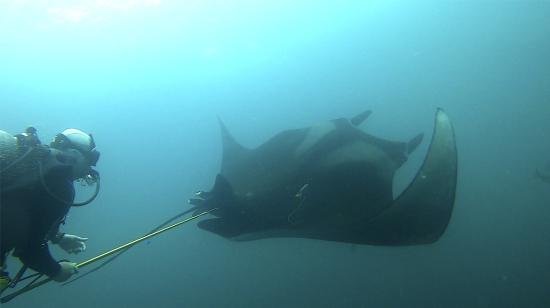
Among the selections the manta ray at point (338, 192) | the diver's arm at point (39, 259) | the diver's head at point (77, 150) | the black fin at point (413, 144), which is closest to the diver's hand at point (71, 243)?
the diver's arm at point (39, 259)

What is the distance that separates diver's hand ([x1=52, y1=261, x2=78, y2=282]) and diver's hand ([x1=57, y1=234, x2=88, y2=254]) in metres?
0.87

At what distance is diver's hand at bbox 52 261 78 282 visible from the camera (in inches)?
171

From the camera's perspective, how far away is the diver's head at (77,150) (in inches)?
168

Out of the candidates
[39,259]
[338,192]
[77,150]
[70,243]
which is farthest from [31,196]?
[338,192]

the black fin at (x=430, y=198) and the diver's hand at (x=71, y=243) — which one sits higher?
the black fin at (x=430, y=198)

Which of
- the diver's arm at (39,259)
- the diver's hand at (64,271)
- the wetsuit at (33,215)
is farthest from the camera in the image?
the diver's hand at (64,271)

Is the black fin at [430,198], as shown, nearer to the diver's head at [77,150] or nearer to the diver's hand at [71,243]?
the diver's head at [77,150]

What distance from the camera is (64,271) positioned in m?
4.41

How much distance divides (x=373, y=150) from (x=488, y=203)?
23.1 metres

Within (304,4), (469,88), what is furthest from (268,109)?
(469,88)

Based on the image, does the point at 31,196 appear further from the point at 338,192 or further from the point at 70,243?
the point at 338,192

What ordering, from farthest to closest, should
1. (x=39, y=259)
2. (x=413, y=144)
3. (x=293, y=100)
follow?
(x=293, y=100), (x=413, y=144), (x=39, y=259)

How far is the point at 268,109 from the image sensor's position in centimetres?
8919

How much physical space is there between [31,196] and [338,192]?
11.1 ft
